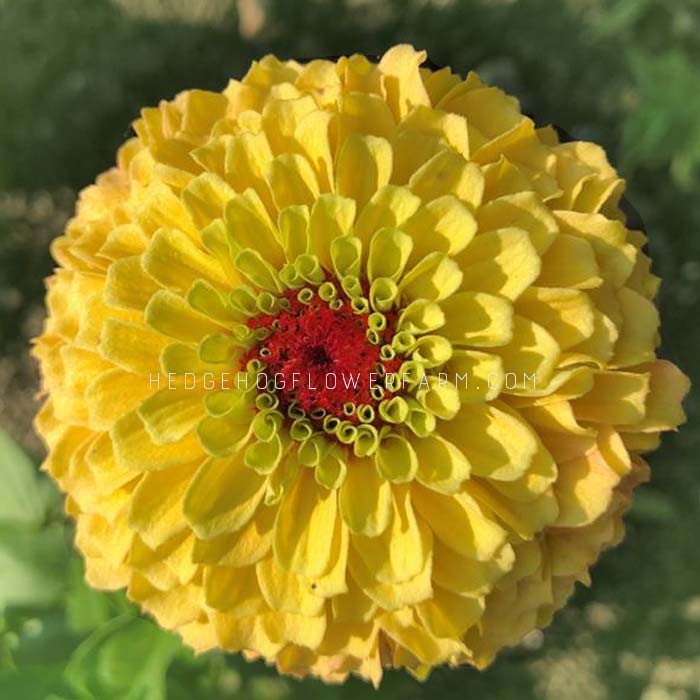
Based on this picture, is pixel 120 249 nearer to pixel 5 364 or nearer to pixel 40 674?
pixel 40 674

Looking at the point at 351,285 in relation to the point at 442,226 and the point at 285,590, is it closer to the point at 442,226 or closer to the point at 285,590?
the point at 442,226

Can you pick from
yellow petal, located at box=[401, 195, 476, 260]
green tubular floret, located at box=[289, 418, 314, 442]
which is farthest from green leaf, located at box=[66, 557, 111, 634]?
yellow petal, located at box=[401, 195, 476, 260]

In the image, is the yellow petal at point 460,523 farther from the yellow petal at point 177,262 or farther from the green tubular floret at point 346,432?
the yellow petal at point 177,262

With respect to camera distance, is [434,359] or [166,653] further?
[166,653]

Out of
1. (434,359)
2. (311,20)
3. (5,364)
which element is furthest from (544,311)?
(5,364)

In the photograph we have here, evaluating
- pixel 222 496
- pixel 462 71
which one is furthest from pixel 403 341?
pixel 462 71

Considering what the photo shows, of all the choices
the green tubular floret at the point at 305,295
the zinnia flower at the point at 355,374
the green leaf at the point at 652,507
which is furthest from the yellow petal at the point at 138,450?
the green leaf at the point at 652,507
